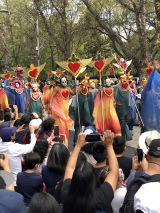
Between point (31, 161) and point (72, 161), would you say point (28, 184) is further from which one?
point (72, 161)

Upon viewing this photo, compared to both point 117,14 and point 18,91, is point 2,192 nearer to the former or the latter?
point 18,91

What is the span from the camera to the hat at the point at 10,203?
2082mm

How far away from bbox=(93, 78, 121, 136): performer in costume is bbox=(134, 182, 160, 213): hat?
6390mm

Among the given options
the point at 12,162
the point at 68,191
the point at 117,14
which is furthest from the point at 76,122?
the point at 117,14

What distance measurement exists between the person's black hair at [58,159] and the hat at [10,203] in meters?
1.35

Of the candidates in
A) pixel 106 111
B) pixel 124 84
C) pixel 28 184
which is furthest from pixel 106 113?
pixel 28 184

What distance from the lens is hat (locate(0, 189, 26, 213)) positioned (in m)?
2.08

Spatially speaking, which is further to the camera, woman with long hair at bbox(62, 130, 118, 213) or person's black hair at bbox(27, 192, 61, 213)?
woman with long hair at bbox(62, 130, 118, 213)

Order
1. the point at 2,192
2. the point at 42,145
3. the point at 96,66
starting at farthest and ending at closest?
the point at 96,66
the point at 42,145
the point at 2,192

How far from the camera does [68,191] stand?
2482mm

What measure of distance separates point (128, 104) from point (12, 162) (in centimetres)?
521

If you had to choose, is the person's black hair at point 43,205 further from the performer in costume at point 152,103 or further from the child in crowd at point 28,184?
the performer in costume at point 152,103

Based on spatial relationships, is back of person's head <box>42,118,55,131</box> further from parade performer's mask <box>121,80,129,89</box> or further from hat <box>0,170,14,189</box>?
parade performer's mask <box>121,80,129,89</box>

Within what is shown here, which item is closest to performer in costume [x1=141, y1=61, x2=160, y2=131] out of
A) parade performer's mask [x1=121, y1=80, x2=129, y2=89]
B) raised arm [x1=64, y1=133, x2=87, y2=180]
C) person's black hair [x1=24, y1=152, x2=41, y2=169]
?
parade performer's mask [x1=121, y1=80, x2=129, y2=89]
